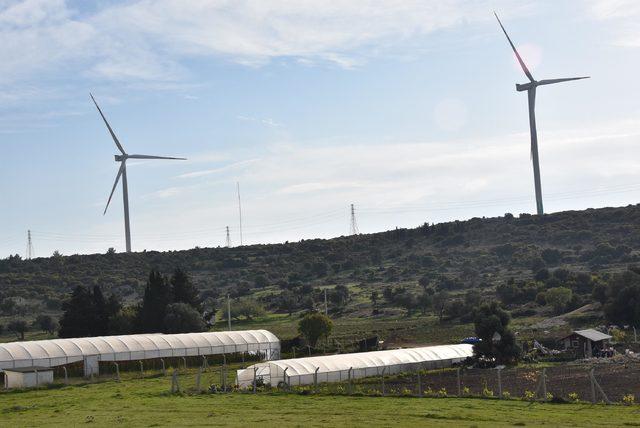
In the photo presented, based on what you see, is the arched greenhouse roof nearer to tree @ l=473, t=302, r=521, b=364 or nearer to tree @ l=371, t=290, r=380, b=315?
tree @ l=473, t=302, r=521, b=364

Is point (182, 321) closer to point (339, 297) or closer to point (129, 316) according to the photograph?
point (129, 316)

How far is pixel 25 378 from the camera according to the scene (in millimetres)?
62688

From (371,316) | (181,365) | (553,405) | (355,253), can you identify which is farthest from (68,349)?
(355,253)

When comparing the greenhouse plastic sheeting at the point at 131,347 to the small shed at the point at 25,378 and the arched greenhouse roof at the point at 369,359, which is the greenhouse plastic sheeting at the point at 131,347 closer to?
the small shed at the point at 25,378

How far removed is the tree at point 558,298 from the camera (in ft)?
347

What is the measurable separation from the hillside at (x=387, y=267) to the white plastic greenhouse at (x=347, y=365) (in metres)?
39.5

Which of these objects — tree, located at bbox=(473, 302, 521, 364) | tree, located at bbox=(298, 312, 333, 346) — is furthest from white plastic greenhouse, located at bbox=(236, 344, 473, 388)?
tree, located at bbox=(298, 312, 333, 346)

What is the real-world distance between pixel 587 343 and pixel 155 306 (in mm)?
47966

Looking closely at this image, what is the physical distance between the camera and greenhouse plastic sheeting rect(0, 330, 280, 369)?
7100 centimetres

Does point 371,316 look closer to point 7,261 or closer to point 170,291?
point 170,291

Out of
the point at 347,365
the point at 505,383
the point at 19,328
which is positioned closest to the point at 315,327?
the point at 347,365

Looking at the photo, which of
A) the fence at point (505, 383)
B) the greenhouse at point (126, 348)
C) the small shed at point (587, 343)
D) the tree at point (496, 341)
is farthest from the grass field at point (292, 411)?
the small shed at point (587, 343)

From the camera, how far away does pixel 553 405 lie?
4172cm

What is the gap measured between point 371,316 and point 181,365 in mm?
47689
